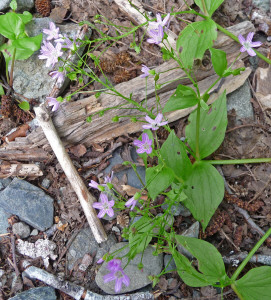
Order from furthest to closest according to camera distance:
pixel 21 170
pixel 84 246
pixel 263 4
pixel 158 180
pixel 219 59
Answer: pixel 263 4 → pixel 21 170 → pixel 84 246 → pixel 158 180 → pixel 219 59

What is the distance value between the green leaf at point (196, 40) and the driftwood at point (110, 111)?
0.15 metres

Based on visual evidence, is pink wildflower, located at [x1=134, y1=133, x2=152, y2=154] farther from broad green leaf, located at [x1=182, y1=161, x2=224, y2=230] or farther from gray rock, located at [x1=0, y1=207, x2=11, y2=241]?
gray rock, located at [x1=0, y1=207, x2=11, y2=241]

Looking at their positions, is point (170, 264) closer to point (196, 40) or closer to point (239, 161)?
point (239, 161)

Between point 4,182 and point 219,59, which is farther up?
point 219,59

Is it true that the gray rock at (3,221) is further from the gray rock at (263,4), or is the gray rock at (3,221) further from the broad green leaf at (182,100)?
the gray rock at (263,4)

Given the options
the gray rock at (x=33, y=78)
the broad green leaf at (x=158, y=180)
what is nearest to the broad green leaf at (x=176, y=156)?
the broad green leaf at (x=158, y=180)

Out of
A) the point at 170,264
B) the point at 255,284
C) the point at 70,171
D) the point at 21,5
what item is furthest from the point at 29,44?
the point at 255,284

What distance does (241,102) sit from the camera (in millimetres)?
3469

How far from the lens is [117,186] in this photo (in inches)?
129

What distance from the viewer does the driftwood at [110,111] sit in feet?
10.9

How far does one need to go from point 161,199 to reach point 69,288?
3.40 ft

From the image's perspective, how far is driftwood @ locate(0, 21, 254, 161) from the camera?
131 inches

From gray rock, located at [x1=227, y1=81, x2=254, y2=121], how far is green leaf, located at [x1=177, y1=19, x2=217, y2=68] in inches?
21.1

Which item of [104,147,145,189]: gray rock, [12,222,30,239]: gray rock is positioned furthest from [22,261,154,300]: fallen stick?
[104,147,145,189]: gray rock
